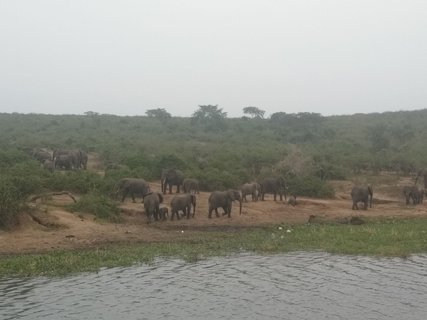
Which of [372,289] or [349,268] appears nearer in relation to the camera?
[372,289]

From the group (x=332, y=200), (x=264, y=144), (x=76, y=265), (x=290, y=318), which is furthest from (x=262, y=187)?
(x=264, y=144)

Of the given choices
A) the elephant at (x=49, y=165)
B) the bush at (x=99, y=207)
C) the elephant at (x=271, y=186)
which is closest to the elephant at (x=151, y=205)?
the bush at (x=99, y=207)

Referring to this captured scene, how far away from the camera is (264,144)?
171 ft

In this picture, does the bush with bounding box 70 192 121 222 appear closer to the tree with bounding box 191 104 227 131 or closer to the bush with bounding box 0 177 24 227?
the bush with bounding box 0 177 24 227

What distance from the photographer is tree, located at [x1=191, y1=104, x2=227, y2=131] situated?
74.1m

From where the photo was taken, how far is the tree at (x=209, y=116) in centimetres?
7406

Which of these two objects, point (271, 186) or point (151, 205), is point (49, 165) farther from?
point (271, 186)

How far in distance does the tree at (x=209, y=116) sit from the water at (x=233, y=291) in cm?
5766

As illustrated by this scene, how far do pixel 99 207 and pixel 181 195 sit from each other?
11.0ft

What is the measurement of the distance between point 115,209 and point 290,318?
1205cm

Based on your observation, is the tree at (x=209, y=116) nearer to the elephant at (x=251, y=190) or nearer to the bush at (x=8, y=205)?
the elephant at (x=251, y=190)

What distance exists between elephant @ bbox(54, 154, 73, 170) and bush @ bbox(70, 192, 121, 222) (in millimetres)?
11008

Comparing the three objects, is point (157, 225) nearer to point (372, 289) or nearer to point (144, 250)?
point (144, 250)

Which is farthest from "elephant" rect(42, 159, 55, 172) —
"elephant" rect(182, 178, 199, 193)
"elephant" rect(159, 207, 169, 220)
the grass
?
the grass
